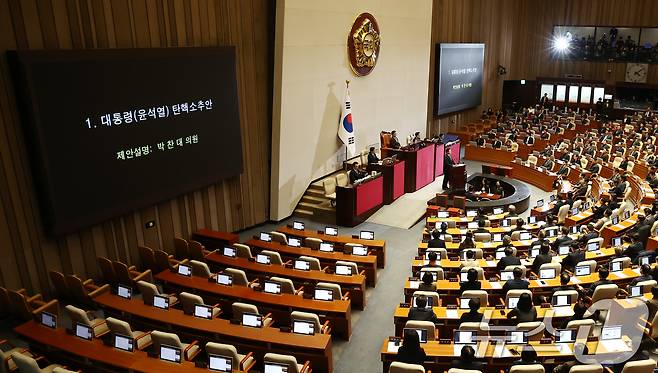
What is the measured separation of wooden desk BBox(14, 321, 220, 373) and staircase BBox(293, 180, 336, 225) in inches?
306

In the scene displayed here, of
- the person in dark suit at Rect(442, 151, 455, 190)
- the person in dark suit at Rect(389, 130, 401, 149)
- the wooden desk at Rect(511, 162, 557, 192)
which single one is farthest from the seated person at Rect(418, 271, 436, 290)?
the wooden desk at Rect(511, 162, 557, 192)

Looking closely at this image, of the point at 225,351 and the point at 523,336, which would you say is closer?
the point at 225,351

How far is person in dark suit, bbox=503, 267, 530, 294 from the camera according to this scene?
26.5ft

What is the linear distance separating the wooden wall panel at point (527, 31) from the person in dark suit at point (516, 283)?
1445 cm

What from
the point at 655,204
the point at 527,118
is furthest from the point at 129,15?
the point at 527,118

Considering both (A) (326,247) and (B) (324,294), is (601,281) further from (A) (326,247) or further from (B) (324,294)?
(A) (326,247)

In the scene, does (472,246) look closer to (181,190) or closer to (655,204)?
(655,204)

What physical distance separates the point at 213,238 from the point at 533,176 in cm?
1122

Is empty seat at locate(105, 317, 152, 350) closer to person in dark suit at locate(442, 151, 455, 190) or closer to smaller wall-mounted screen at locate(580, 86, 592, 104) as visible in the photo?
person in dark suit at locate(442, 151, 455, 190)

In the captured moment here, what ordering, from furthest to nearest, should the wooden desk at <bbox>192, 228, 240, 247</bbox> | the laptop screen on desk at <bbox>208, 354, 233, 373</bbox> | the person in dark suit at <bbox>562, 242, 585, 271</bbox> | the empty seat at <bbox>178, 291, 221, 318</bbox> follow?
the wooden desk at <bbox>192, 228, 240, 247</bbox>
the person in dark suit at <bbox>562, 242, 585, 271</bbox>
the empty seat at <bbox>178, 291, 221, 318</bbox>
the laptop screen on desk at <bbox>208, 354, 233, 373</bbox>

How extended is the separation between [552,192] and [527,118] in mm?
9342

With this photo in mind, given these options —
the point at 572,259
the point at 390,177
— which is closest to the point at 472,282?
the point at 572,259

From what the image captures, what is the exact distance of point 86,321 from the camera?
7.11 metres

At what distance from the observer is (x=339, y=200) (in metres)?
13.3
